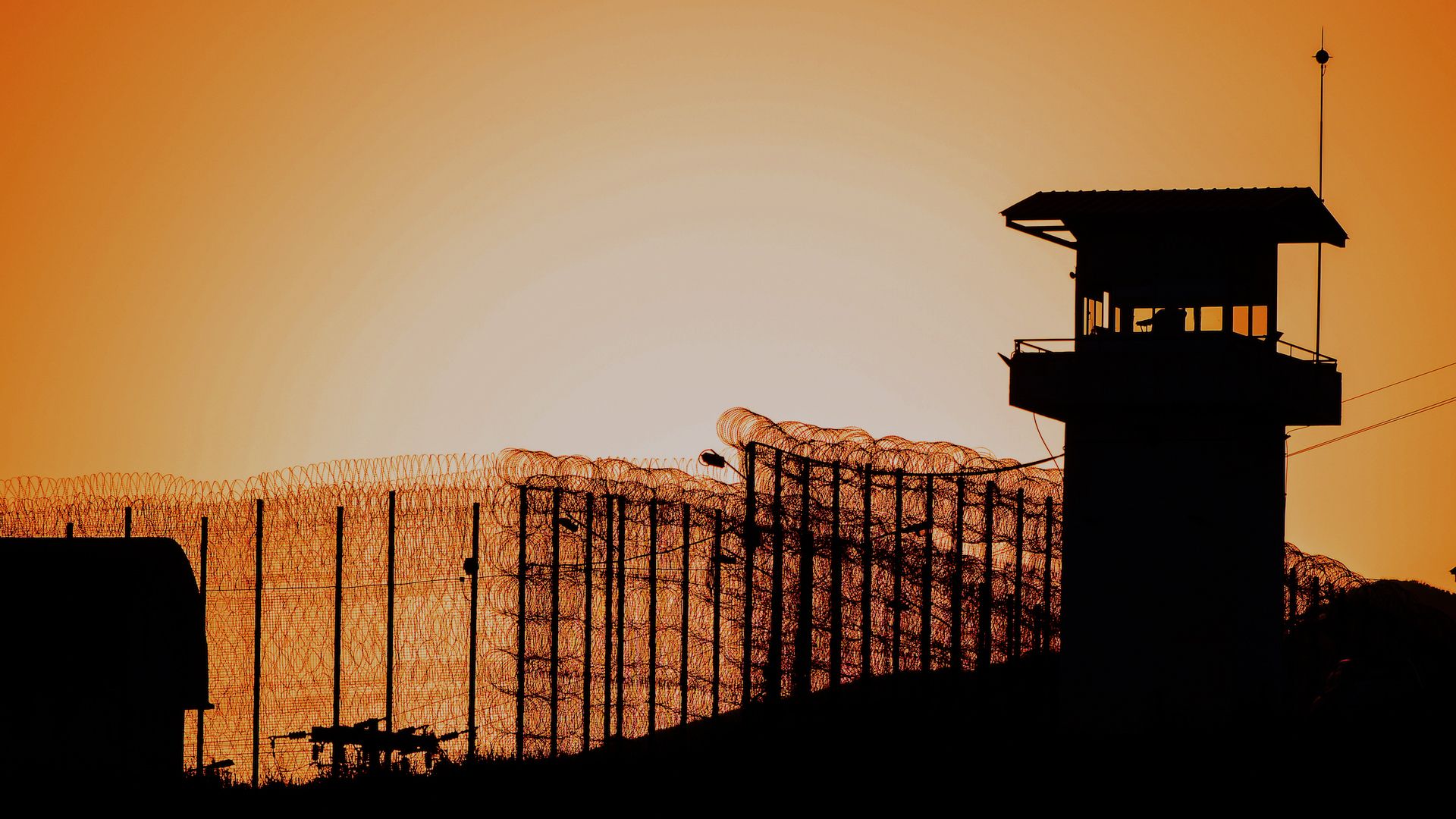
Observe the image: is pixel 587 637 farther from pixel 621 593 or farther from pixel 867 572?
pixel 867 572

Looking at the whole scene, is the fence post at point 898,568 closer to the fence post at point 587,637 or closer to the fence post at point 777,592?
the fence post at point 777,592

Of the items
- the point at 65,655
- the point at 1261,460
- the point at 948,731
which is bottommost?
the point at 948,731

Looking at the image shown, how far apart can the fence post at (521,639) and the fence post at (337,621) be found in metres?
2.44

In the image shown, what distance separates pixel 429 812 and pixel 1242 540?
17040mm

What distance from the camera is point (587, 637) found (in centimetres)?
2166

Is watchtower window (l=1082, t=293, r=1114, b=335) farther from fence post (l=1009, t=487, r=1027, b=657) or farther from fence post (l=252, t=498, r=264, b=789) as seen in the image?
fence post (l=252, t=498, r=264, b=789)

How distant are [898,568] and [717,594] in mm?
4086

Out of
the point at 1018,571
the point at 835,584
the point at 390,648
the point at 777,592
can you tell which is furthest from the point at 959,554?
the point at 390,648

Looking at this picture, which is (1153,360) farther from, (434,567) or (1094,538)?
(434,567)

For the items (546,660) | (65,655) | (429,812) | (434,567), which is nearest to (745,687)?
(546,660)

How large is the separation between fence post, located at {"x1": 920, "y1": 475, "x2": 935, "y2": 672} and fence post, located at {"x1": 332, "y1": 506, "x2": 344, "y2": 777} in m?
9.28

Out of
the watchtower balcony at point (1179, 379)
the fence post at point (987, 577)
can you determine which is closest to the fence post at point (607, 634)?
the fence post at point (987, 577)

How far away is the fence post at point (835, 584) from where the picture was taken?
76.5ft

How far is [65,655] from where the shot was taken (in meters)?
16.8
